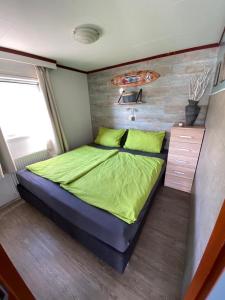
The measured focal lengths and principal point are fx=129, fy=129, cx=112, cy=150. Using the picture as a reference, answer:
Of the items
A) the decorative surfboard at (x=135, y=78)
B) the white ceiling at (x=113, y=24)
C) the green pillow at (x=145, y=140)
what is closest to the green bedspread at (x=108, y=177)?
the green pillow at (x=145, y=140)

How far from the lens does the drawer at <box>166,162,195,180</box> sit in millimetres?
1996

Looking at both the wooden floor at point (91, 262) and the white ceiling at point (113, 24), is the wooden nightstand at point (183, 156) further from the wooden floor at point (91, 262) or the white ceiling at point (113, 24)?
the white ceiling at point (113, 24)

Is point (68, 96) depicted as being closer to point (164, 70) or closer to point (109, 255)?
point (164, 70)

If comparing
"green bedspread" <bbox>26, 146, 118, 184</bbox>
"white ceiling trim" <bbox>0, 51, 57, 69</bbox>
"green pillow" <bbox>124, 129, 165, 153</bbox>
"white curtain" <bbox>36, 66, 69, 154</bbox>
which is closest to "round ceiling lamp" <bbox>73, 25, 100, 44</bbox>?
"white ceiling trim" <bbox>0, 51, 57, 69</bbox>

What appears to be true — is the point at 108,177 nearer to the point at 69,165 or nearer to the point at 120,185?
the point at 120,185

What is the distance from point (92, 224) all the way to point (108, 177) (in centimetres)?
60

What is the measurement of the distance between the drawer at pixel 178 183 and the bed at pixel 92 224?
3.61 ft

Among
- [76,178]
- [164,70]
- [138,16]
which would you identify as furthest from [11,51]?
[164,70]

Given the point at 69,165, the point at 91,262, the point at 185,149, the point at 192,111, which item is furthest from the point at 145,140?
the point at 91,262

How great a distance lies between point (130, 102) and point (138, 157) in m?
1.20

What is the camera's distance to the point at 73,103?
2.88m

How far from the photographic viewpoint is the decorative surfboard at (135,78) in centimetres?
237

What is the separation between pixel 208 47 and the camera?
1.85 m

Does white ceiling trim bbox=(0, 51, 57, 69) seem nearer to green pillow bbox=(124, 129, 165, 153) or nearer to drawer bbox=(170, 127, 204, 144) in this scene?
green pillow bbox=(124, 129, 165, 153)
